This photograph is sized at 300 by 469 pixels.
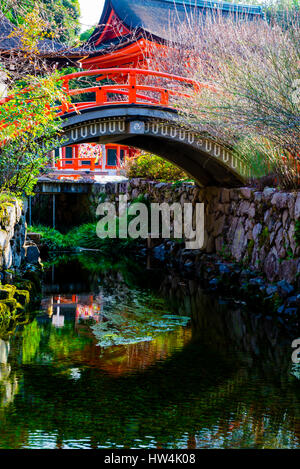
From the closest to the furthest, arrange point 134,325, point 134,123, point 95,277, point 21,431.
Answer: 1. point 21,431
2. point 134,325
3. point 134,123
4. point 95,277

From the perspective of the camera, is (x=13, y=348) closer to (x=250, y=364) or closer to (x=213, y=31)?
(x=250, y=364)

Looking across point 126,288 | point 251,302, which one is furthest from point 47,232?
point 251,302

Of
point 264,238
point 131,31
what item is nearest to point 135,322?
point 264,238

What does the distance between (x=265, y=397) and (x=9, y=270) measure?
4920 mm

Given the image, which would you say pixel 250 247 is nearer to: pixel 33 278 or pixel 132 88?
pixel 132 88

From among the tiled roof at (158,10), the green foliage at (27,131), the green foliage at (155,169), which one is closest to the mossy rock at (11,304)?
the green foliage at (27,131)

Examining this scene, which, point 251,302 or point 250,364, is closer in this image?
point 250,364

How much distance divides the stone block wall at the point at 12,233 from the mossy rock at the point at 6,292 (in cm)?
30

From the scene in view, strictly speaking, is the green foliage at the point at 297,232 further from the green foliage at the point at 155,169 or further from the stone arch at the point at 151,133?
the green foliage at the point at 155,169

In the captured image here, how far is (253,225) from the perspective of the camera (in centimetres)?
1261

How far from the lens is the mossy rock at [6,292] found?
9039 mm

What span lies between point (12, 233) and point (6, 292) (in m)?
1.29

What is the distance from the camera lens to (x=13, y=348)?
25.2 feet
